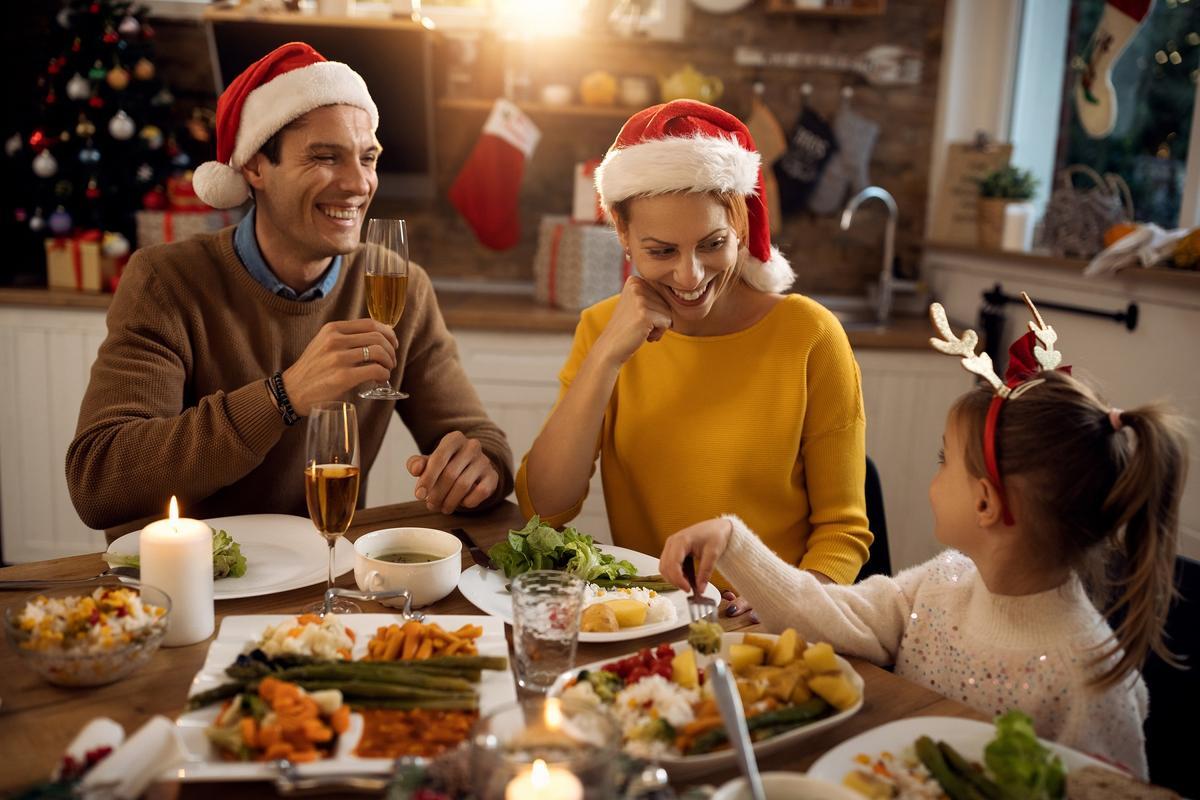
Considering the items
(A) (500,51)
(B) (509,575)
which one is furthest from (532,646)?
(A) (500,51)

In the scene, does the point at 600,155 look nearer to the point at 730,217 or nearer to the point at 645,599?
the point at 730,217

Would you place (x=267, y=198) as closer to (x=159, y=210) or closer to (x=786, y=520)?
(x=786, y=520)

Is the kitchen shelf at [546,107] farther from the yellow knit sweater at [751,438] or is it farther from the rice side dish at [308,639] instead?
the rice side dish at [308,639]

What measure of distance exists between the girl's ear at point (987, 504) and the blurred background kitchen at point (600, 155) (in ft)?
6.01

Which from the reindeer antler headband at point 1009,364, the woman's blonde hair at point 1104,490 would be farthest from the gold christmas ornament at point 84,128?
the woman's blonde hair at point 1104,490

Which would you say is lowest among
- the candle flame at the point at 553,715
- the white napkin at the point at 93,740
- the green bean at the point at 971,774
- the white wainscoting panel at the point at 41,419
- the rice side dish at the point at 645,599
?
the white wainscoting panel at the point at 41,419

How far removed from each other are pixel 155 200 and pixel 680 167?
2506mm

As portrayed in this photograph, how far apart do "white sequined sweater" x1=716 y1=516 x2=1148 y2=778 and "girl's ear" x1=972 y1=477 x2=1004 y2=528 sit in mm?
101

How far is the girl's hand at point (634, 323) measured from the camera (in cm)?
170

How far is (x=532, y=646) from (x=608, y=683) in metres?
0.10

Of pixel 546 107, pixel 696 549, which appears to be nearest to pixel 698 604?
pixel 696 549

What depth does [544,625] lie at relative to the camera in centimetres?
108

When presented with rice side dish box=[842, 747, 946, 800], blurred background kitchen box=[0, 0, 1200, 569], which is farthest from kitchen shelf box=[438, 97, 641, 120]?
rice side dish box=[842, 747, 946, 800]

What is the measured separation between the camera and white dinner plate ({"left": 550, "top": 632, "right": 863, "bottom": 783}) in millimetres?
910
